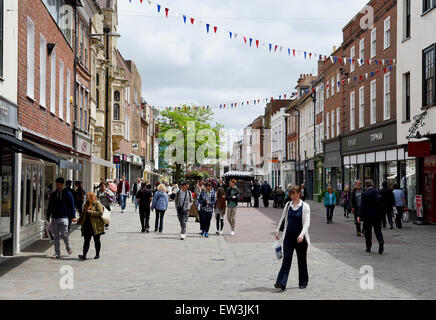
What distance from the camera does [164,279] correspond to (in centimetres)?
1005

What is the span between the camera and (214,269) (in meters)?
11.4

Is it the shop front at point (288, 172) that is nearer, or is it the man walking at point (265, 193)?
the man walking at point (265, 193)

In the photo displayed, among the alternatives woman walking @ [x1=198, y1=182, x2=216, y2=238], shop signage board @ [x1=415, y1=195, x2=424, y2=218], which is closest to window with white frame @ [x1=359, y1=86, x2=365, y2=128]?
shop signage board @ [x1=415, y1=195, x2=424, y2=218]

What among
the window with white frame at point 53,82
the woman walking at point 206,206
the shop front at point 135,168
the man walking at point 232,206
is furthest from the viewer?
the shop front at point 135,168

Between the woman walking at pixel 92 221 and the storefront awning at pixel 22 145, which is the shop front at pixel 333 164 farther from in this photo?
the storefront awning at pixel 22 145

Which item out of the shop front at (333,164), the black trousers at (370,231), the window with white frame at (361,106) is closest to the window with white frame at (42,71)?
the black trousers at (370,231)

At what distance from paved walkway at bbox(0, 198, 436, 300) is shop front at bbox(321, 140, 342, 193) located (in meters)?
22.1

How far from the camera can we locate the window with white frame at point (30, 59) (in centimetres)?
1541

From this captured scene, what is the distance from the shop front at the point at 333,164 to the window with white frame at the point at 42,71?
85.2 feet

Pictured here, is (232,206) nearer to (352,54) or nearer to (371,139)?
(371,139)

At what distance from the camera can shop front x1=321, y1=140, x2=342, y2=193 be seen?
40188mm

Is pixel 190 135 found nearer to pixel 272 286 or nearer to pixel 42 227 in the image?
pixel 42 227

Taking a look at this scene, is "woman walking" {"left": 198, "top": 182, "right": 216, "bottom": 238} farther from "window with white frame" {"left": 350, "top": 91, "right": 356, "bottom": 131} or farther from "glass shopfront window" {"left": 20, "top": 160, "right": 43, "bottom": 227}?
"window with white frame" {"left": 350, "top": 91, "right": 356, "bottom": 131}
